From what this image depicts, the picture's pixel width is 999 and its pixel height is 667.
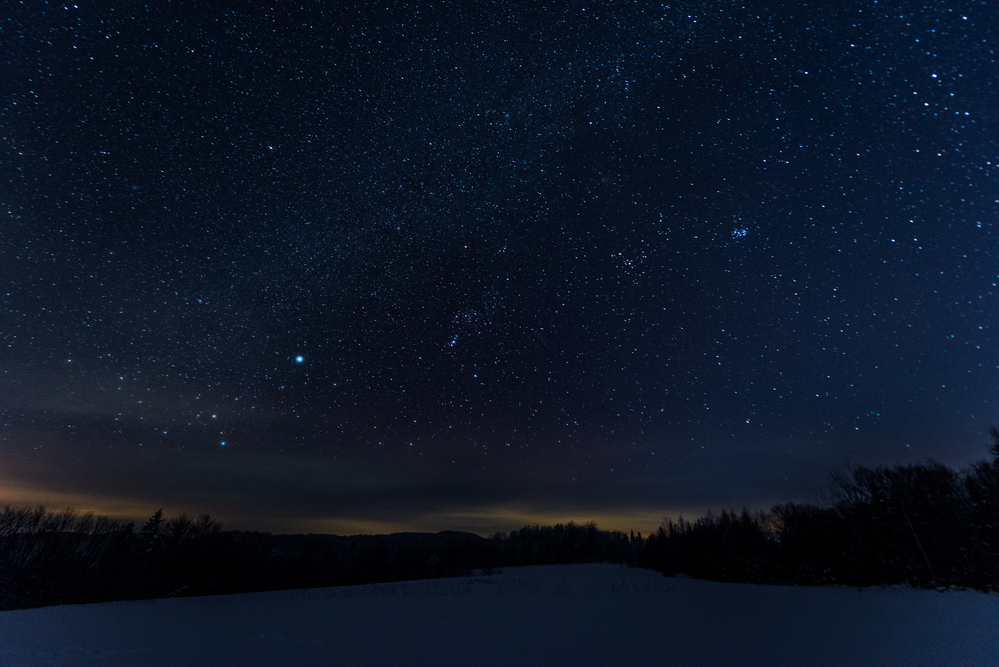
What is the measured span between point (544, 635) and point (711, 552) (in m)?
43.1

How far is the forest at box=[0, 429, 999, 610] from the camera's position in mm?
24078

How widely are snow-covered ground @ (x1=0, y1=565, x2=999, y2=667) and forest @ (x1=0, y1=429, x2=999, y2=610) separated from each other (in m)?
5.76

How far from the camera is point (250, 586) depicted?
5731 cm

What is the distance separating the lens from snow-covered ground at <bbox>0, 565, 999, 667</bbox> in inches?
367

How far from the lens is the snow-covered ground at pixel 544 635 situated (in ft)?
30.6

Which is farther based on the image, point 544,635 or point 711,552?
point 711,552

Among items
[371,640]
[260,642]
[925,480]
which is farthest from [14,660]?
[925,480]

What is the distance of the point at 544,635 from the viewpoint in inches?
474

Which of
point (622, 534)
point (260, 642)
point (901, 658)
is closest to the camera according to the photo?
point (901, 658)

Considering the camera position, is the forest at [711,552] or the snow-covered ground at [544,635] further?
the forest at [711,552]

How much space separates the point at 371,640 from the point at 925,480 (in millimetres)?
37269

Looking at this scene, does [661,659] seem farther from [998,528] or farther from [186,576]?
[186,576]

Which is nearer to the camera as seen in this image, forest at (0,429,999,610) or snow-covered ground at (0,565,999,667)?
snow-covered ground at (0,565,999,667)

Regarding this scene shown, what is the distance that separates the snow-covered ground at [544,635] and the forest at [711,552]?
5.76 meters
